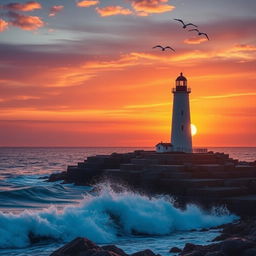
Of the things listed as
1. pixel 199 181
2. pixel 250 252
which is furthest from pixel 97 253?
pixel 199 181

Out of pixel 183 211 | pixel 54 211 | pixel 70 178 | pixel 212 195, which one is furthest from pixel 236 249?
pixel 70 178

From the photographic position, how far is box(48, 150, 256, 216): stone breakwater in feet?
79.1

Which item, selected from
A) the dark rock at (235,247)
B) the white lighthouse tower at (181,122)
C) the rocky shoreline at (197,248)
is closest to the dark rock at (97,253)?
the rocky shoreline at (197,248)

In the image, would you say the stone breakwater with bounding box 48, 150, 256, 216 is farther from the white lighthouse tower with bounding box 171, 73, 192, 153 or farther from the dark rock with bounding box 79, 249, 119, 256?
the dark rock with bounding box 79, 249, 119, 256

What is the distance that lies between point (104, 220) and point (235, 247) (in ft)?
26.8

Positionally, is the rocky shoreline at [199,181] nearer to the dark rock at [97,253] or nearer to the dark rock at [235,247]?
the dark rock at [235,247]

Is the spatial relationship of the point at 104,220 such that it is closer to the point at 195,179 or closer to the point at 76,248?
the point at 76,248

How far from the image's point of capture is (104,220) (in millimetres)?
19000

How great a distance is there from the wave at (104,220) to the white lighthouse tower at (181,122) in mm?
14102

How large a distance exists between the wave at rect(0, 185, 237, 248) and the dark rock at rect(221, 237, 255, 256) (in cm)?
623

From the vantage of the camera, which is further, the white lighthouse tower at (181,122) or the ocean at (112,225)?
the white lighthouse tower at (181,122)

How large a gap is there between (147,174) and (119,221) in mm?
9365

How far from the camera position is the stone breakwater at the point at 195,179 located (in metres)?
24.1

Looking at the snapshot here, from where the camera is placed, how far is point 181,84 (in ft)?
125
